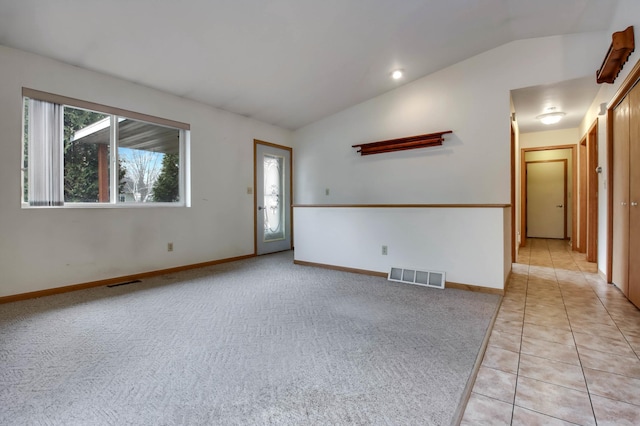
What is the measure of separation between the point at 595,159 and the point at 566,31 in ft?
7.22

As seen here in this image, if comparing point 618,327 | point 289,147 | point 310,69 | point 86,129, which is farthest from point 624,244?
point 86,129

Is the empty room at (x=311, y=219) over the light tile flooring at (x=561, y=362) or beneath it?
over

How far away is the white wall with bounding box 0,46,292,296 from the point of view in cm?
289

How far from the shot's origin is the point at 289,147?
609 cm

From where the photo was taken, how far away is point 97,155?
3521 millimetres

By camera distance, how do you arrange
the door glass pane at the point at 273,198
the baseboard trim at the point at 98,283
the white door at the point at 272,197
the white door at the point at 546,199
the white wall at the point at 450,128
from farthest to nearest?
the white door at the point at 546,199 → the door glass pane at the point at 273,198 → the white door at the point at 272,197 → the white wall at the point at 450,128 → the baseboard trim at the point at 98,283

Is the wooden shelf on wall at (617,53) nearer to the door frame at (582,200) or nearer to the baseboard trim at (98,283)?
the door frame at (582,200)

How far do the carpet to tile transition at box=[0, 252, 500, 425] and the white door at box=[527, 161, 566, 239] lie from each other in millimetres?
6497

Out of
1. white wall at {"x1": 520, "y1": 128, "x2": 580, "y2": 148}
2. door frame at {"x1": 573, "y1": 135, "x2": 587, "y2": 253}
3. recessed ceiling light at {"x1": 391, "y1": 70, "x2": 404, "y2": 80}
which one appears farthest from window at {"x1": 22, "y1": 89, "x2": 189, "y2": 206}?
white wall at {"x1": 520, "y1": 128, "x2": 580, "y2": 148}

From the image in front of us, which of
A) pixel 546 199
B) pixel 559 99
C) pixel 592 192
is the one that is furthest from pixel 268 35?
pixel 546 199

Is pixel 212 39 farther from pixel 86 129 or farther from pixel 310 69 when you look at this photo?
pixel 86 129

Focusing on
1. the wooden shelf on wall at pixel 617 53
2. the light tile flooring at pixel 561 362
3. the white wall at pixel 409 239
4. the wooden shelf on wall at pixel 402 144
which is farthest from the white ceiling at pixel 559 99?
the light tile flooring at pixel 561 362

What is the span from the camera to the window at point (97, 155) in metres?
3.03

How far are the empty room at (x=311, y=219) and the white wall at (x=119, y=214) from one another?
22mm
